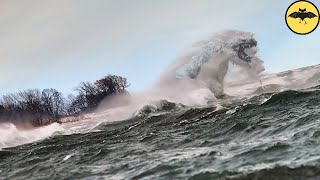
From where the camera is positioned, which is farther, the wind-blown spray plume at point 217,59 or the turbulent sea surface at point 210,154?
the wind-blown spray plume at point 217,59

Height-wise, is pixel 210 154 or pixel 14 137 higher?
pixel 14 137

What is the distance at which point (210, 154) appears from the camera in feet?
41.1

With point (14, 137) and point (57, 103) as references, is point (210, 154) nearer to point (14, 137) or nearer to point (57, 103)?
point (14, 137)

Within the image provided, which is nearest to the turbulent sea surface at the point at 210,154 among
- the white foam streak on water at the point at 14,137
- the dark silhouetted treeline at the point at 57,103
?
the white foam streak on water at the point at 14,137

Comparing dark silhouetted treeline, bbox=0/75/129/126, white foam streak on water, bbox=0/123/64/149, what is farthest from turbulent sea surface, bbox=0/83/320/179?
dark silhouetted treeline, bbox=0/75/129/126

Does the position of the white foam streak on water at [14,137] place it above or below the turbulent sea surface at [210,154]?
above

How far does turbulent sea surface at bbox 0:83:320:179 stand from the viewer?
33.8 ft

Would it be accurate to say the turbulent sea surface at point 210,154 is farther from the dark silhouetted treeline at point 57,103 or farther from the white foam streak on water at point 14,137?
the dark silhouetted treeline at point 57,103

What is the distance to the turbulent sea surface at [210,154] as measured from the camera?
405 inches

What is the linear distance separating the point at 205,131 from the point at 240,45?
36.9m

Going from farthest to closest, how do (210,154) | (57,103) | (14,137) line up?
(57,103) → (14,137) → (210,154)

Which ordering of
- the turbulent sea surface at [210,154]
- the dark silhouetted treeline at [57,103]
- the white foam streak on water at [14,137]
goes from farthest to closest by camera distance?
the dark silhouetted treeline at [57,103] → the white foam streak on water at [14,137] → the turbulent sea surface at [210,154]

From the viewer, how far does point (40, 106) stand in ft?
286

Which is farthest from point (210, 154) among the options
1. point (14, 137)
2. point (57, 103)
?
point (57, 103)
